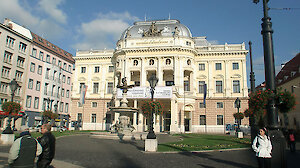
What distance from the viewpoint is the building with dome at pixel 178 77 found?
145ft

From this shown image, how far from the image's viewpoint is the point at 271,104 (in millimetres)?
8133

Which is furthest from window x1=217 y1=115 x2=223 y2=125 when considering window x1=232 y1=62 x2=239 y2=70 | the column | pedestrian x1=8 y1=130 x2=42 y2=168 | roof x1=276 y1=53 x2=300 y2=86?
pedestrian x1=8 y1=130 x2=42 y2=168

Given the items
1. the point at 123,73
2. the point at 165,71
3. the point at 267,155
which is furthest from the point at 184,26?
the point at 267,155

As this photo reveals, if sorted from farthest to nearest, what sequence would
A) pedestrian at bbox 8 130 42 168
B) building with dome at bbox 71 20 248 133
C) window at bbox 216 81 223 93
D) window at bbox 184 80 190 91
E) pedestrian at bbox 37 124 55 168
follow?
window at bbox 184 80 190 91 → window at bbox 216 81 223 93 → building with dome at bbox 71 20 248 133 → pedestrian at bbox 37 124 55 168 → pedestrian at bbox 8 130 42 168

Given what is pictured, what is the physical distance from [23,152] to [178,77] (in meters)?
39.7

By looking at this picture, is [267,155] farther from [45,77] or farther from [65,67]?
[65,67]

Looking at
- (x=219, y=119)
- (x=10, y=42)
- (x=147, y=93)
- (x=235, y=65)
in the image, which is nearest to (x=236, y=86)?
(x=235, y=65)

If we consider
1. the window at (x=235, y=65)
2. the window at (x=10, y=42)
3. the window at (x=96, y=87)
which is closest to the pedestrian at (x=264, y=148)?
the window at (x=235, y=65)

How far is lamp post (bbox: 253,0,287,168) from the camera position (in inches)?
290

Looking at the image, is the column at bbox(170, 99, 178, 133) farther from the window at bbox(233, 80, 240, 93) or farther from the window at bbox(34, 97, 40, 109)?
the window at bbox(34, 97, 40, 109)

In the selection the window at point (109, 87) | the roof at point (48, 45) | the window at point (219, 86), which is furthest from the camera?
the window at point (109, 87)

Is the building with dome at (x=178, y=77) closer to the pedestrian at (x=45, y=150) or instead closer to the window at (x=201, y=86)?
the window at (x=201, y=86)

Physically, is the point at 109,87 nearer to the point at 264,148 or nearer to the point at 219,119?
the point at 219,119

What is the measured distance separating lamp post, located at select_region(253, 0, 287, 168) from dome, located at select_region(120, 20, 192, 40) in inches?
1464
